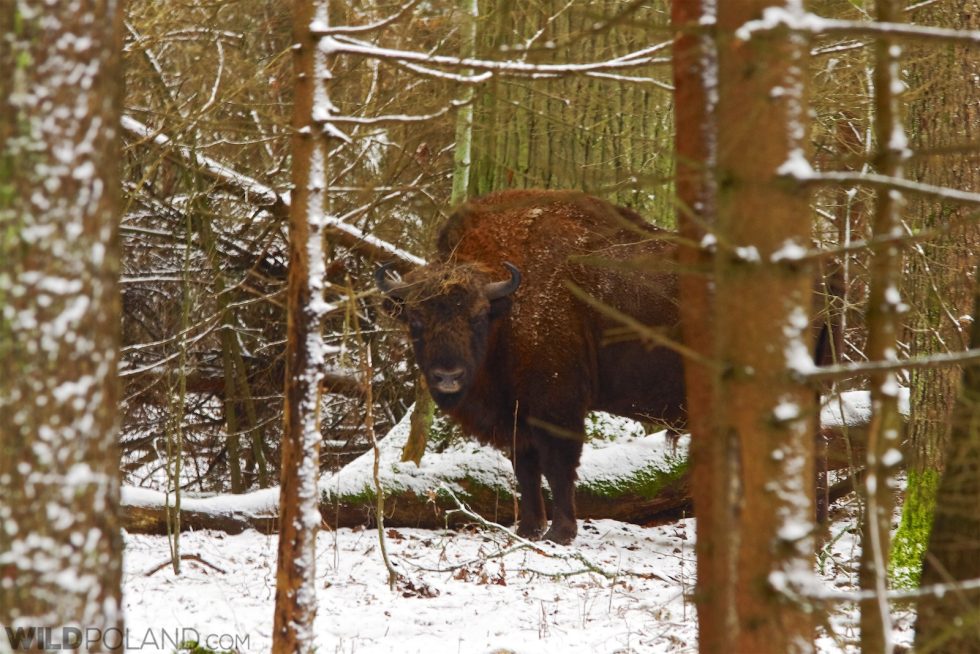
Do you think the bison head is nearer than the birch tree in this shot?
No

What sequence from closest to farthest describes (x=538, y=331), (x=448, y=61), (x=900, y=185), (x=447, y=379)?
(x=900, y=185), (x=448, y=61), (x=447, y=379), (x=538, y=331)

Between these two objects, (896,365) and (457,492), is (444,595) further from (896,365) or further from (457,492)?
(896,365)

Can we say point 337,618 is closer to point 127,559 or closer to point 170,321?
point 127,559

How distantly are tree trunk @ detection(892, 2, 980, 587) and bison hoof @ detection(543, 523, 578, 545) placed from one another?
251cm

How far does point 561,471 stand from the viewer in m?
7.81

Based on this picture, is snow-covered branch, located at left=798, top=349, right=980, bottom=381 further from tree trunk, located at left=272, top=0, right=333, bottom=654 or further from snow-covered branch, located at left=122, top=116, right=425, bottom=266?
snow-covered branch, located at left=122, top=116, right=425, bottom=266

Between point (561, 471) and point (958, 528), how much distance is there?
4.20 m

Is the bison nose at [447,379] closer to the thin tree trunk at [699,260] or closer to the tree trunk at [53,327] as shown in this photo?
the thin tree trunk at [699,260]

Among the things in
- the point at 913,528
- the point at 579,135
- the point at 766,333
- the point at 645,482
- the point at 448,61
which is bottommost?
the point at 913,528

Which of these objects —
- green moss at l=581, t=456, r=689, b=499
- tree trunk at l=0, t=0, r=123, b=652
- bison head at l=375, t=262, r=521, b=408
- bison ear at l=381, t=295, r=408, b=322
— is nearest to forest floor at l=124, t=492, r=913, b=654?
green moss at l=581, t=456, r=689, b=499

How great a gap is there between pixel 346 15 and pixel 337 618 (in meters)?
4.94

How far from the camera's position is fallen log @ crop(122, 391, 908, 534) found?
774cm

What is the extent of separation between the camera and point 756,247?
9.16 feet

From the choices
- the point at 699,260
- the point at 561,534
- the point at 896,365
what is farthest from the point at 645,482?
the point at 896,365
